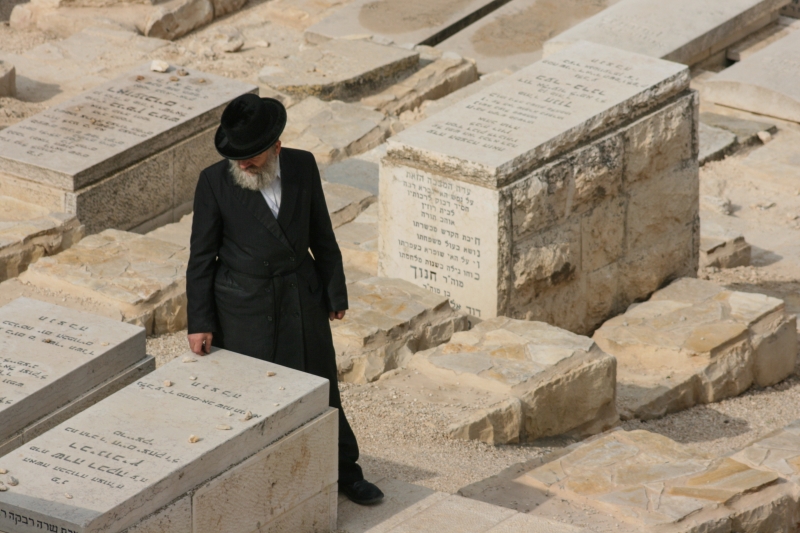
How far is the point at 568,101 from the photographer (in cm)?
687

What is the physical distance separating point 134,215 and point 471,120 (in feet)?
7.73

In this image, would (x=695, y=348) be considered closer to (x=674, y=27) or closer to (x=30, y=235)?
(x=30, y=235)

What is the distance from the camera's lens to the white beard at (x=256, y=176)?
4.16m

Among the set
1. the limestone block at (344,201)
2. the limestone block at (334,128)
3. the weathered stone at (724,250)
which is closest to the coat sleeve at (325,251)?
the limestone block at (344,201)

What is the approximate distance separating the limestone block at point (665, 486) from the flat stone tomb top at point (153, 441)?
127 centimetres

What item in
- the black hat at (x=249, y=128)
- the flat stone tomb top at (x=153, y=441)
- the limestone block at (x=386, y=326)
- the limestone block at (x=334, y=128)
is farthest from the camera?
the limestone block at (x=334, y=128)

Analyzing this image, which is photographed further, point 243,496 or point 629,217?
point 629,217

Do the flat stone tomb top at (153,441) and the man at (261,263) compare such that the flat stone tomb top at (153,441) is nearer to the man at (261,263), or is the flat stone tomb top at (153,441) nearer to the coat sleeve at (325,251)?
the man at (261,263)

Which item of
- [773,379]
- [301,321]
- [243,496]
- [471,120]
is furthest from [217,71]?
[243,496]

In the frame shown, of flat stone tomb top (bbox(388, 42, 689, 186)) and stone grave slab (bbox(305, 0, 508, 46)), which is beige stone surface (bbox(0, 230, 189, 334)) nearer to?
flat stone tomb top (bbox(388, 42, 689, 186))

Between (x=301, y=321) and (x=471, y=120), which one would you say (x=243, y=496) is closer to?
(x=301, y=321)

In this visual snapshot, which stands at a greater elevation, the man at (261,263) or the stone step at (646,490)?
the man at (261,263)

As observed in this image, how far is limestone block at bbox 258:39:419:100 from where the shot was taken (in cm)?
1036

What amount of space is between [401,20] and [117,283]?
6504 mm
